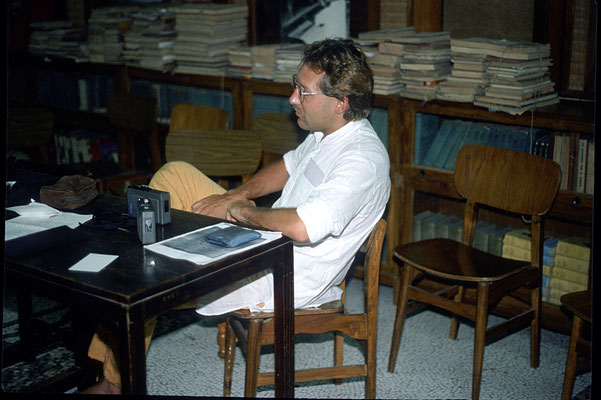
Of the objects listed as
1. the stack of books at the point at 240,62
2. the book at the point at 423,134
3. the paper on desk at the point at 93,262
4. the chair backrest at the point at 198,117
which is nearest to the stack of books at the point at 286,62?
the stack of books at the point at 240,62

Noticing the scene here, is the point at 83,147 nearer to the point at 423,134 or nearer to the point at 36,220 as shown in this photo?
the point at 423,134

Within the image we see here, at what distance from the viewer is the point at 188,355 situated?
9.75 feet

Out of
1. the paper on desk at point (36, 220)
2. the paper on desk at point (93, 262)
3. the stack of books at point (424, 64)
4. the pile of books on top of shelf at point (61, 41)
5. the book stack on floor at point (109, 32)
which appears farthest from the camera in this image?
the pile of books on top of shelf at point (61, 41)

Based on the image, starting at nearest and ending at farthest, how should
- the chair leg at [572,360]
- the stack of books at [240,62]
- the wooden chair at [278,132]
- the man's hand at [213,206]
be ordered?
the chair leg at [572,360]
the man's hand at [213,206]
the wooden chair at [278,132]
the stack of books at [240,62]

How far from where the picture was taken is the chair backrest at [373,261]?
2.18 meters

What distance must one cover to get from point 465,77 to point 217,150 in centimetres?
125

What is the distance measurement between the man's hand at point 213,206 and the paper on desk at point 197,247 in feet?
1.62

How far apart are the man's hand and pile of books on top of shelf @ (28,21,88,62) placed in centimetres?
275

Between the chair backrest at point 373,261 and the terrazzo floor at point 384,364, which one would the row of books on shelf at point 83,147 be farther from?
the chair backrest at point 373,261

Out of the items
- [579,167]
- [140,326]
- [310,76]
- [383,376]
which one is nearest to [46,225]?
[140,326]

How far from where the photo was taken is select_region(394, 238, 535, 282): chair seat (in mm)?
2602

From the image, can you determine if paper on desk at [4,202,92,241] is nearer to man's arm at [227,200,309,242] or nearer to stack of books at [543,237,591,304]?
man's arm at [227,200,309,242]

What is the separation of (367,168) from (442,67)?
1321mm

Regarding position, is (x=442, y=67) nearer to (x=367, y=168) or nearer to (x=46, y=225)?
(x=367, y=168)
